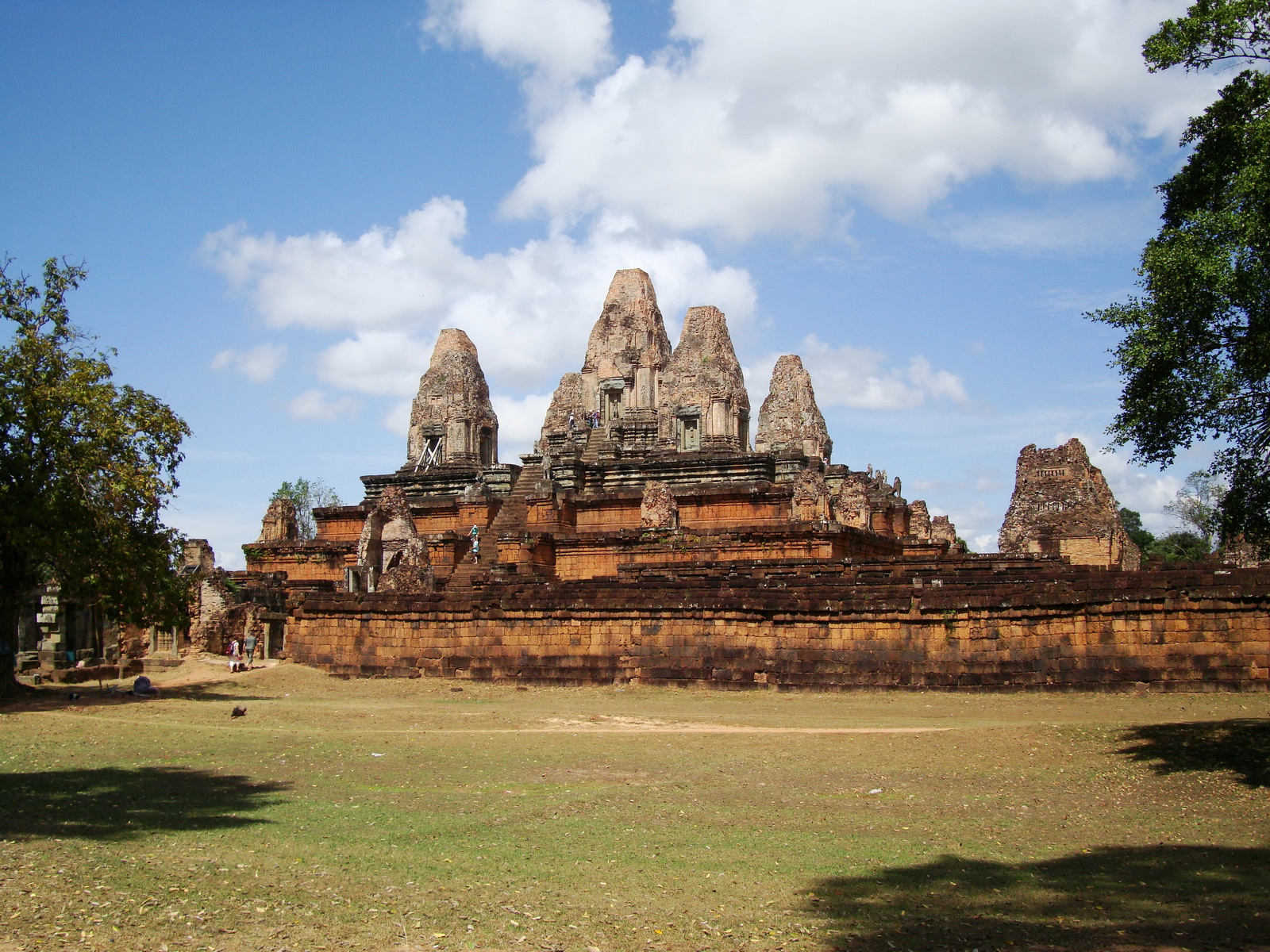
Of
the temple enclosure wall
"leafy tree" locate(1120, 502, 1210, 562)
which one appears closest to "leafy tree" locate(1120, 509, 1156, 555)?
"leafy tree" locate(1120, 502, 1210, 562)

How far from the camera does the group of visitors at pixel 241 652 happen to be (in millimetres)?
23000

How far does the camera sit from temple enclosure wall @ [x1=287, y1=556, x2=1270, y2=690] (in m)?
16.5

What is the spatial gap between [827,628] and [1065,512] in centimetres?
1485

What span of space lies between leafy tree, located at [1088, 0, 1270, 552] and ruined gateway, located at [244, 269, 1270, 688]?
5037mm

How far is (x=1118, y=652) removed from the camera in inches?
659

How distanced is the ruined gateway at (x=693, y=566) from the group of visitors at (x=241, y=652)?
3.04ft

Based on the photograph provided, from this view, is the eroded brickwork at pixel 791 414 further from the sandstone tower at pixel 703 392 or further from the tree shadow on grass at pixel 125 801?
the tree shadow on grass at pixel 125 801

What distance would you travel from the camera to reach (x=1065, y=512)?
31.3m

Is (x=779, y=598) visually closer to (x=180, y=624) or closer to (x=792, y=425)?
(x=180, y=624)

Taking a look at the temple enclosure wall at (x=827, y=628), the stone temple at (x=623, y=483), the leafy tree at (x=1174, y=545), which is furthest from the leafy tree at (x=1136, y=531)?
the temple enclosure wall at (x=827, y=628)

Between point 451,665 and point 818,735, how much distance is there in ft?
32.6

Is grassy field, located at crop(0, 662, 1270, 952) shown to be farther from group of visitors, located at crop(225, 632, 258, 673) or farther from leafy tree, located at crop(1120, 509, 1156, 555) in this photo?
leafy tree, located at crop(1120, 509, 1156, 555)

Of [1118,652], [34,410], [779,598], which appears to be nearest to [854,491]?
[779,598]

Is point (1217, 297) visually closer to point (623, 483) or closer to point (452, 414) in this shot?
point (623, 483)
